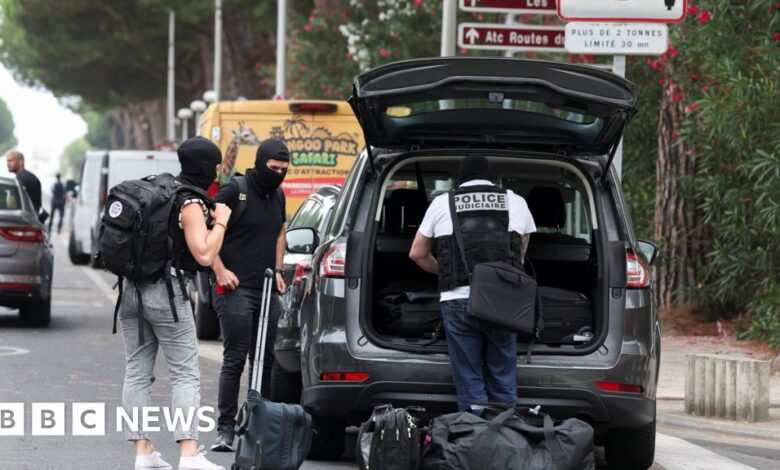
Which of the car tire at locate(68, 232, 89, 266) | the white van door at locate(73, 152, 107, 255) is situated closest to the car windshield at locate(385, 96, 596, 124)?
the white van door at locate(73, 152, 107, 255)

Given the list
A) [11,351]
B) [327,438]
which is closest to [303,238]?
[327,438]

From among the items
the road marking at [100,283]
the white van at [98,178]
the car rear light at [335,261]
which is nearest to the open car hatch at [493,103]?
the car rear light at [335,261]

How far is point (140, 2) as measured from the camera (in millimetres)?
48094

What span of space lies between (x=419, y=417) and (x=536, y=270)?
1427 millimetres

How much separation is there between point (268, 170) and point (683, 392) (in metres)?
4.88

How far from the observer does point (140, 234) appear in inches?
306

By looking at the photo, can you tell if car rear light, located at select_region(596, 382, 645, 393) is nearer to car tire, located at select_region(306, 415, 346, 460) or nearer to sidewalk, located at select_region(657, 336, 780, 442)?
car tire, located at select_region(306, 415, 346, 460)

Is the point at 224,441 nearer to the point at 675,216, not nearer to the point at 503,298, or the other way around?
the point at 503,298

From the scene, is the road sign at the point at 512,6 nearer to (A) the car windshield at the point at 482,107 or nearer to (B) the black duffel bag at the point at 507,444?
(A) the car windshield at the point at 482,107

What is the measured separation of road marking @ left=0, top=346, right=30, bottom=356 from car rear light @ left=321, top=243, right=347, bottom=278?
6427 mm

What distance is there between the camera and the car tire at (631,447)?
884cm

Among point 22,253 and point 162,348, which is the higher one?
point 22,253

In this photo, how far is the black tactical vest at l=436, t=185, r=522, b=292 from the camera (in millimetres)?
8273

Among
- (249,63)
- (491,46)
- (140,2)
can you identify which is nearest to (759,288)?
(491,46)
